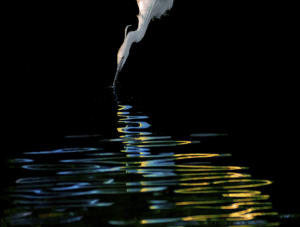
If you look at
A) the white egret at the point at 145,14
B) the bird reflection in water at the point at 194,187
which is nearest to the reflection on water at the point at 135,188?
the bird reflection in water at the point at 194,187

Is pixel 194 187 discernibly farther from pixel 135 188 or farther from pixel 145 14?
pixel 145 14

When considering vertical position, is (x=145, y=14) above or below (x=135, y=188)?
above

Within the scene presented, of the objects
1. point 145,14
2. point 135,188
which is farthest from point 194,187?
point 145,14

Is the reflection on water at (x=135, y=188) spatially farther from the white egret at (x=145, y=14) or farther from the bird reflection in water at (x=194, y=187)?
the white egret at (x=145, y=14)

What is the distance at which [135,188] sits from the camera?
249 inches

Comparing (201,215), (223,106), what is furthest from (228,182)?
(223,106)

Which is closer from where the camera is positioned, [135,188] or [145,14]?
[135,188]

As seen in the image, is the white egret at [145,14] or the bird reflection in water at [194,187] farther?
the white egret at [145,14]

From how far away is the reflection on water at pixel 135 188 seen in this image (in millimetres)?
5367

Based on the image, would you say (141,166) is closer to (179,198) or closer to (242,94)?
(179,198)

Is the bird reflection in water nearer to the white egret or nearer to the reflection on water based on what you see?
the reflection on water

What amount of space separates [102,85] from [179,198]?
16.5m

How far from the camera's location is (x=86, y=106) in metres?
14.5

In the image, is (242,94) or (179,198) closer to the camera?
(179,198)
